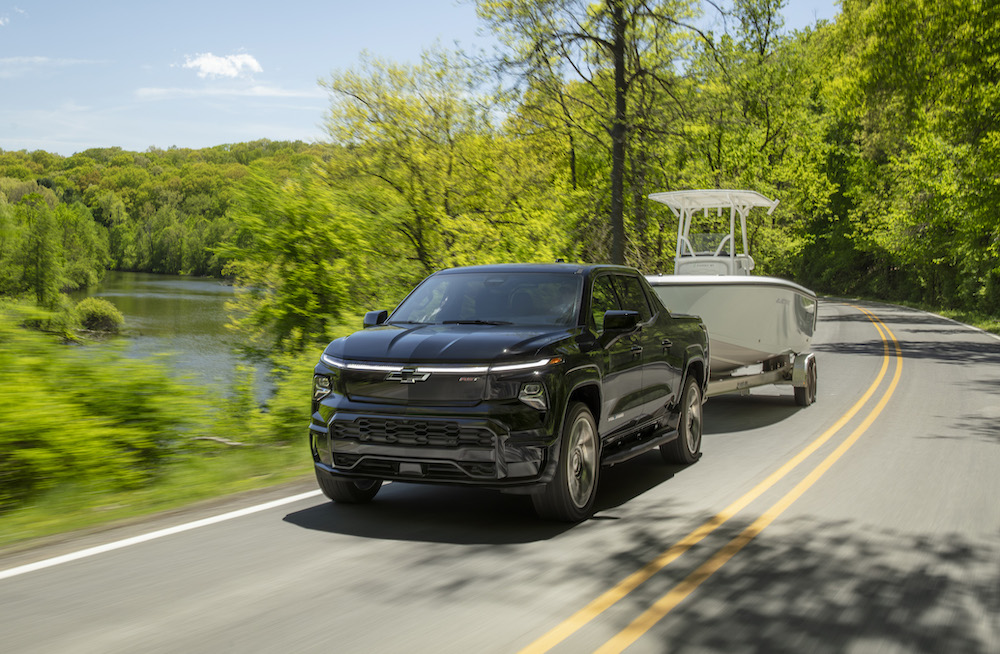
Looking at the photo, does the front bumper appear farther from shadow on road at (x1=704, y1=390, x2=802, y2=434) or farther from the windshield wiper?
shadow on road at (x1=704, y1=390, x2=802, y2=434)

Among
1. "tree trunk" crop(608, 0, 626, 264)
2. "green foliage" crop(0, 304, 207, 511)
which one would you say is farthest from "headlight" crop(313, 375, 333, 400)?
"tree trunk" crop(608, 0, 626, 264)

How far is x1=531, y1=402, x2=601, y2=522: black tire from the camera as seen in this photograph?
6.13 metres

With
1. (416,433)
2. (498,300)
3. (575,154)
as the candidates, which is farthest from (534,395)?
(575,154)

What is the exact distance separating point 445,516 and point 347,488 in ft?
2.54

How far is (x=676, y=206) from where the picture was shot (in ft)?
58.5

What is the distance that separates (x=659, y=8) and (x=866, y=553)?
18599 millimetres

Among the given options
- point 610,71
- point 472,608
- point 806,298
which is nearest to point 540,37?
point 610,71

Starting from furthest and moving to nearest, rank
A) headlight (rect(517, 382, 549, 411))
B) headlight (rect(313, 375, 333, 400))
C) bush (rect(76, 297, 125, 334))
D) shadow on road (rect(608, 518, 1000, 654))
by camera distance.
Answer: bush (rect(76, 297, 125, 334)), headlight (rect(313, 375, 333, 400)), headlight (rect(517, 382, 549, 411)), shadow on road (rect(608, 518, 1000, 654))

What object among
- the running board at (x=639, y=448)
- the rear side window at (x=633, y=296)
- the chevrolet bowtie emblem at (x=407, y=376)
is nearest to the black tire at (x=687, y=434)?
the running board at (x=639, y=448)

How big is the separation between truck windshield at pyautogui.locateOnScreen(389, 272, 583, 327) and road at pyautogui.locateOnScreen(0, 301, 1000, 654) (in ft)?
4.65

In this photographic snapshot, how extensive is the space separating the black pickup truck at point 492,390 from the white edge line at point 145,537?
508 mm

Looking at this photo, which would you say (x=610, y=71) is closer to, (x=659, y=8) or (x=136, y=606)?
(x=659, y=8)

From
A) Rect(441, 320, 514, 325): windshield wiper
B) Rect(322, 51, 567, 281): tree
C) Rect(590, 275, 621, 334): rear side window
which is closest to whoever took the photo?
Rect(441, 320, 514, 325): windshield wiper

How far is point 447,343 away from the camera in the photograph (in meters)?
6.17
